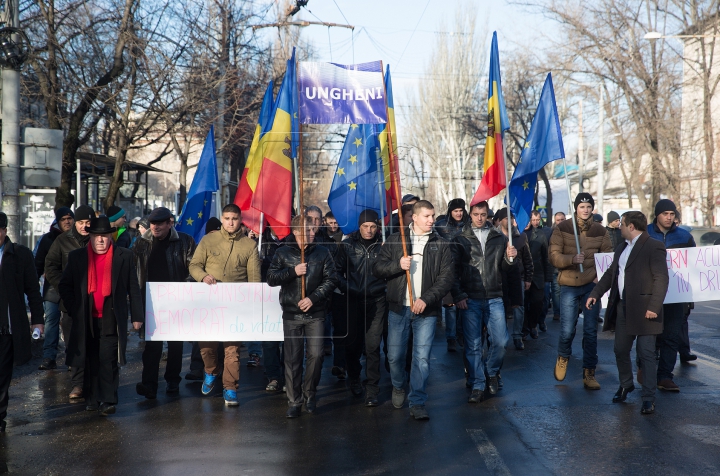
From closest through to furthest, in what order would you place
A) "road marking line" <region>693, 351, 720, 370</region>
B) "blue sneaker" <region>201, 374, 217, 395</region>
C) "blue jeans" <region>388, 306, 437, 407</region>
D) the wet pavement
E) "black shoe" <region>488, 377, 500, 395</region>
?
1. the wet pavement
2. "blue jeans" <region>388, 306, 437, 407</region>
3. "black shoe" <region>488, 377, 500, 395</region>
4. "blue sneaker" <region>201, 374, 217, 395</region>
5. "road marking line" <region>693, 351, 720, 370</region>

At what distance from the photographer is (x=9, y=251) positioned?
22.9ft

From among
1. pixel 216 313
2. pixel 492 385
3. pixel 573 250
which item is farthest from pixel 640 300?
pixel 216 313

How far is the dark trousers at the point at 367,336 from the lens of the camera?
7.76 meters

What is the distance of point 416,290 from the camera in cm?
738

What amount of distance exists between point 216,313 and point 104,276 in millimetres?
1199

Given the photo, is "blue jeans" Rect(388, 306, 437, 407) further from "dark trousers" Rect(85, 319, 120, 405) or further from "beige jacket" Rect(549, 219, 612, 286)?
"dark trousers" Rect(85, 319, 120, 405)

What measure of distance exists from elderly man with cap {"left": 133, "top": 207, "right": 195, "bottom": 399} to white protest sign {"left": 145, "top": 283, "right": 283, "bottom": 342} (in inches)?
8.7

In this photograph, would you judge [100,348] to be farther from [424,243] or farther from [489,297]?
[489,297]

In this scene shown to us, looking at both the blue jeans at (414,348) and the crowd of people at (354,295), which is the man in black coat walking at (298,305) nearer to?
the crowd of people at (354,295)

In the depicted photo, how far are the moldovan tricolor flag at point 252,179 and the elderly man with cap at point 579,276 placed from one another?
3.34 meters

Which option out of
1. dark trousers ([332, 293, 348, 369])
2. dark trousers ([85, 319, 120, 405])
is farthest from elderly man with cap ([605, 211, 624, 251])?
dark trousers ([85, 319, 120, 405])

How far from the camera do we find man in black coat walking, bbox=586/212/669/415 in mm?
7301

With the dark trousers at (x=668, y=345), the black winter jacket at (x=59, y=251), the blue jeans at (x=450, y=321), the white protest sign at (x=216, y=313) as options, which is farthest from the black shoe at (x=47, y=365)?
the dark trousers at (x=668, y=345)

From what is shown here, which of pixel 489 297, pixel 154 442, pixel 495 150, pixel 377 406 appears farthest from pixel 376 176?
pixel 154 442
